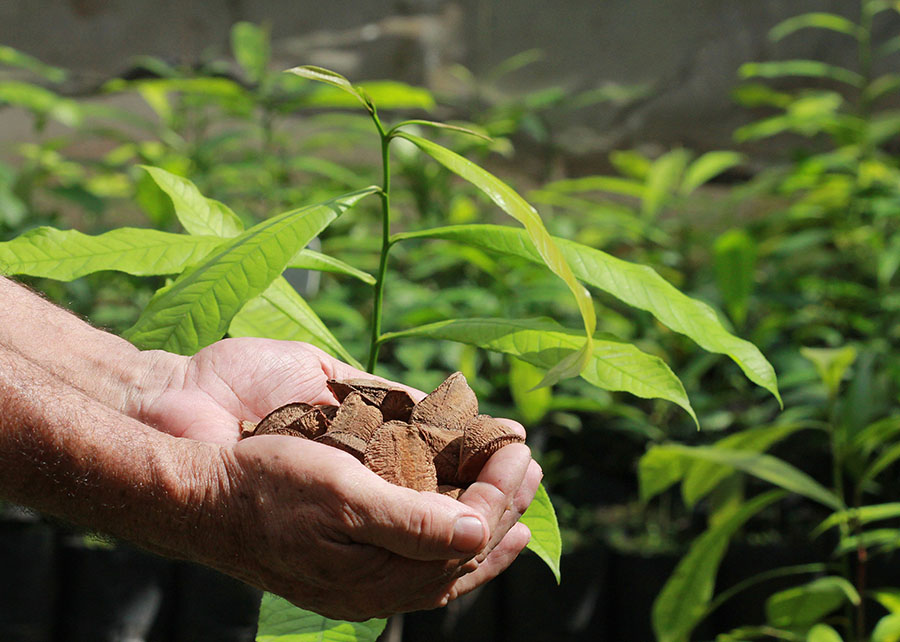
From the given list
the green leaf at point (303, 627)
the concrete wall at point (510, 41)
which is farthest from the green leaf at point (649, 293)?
the concrete wall at point (510, 41)

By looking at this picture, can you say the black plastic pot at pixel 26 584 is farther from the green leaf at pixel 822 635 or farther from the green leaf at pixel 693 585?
the green leaf at pixel 822 635

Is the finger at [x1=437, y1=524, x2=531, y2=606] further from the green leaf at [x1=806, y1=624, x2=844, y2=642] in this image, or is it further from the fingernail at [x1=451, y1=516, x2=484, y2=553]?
the green leaf at [x1=806, y1=624, x2=844, y2=642]

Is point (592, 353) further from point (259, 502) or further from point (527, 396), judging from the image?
point (527, 396)

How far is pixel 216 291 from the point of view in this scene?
0.69 meters

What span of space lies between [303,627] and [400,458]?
198 millimetres

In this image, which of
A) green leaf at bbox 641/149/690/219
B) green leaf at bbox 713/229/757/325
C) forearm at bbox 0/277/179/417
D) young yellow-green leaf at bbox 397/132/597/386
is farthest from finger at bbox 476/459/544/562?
green leaf at bbox 641/149/690/219

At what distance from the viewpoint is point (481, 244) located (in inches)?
31.7

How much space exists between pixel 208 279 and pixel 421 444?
226 mm

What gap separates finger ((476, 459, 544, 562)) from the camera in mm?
668

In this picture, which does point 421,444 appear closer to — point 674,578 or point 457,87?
point 674,578

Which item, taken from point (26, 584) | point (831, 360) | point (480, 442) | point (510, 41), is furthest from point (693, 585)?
point (510, 41)

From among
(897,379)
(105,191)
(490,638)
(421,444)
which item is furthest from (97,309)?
(897,379)

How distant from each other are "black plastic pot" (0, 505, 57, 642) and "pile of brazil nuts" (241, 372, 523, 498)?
122 centimetres

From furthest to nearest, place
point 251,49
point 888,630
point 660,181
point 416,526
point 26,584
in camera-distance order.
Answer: point 660,181, point 251,49, point 26,584, point 888,630, point 416,526
